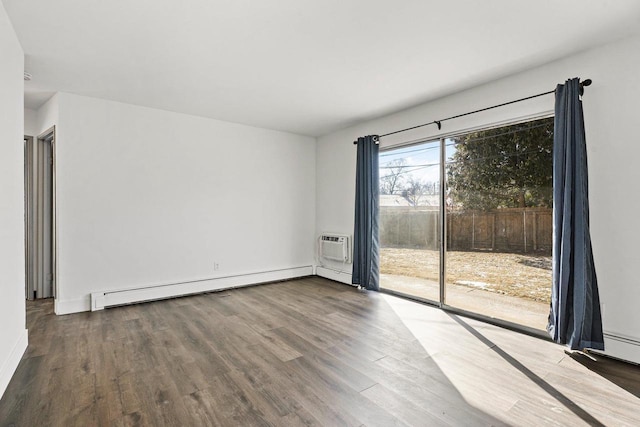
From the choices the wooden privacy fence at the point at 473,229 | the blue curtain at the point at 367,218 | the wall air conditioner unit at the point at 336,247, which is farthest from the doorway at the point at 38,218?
the wooden privacy fence at the point at 473,229

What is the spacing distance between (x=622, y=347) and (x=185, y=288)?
4.62 metres

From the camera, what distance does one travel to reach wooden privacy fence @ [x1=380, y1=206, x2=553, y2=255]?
9.78ft

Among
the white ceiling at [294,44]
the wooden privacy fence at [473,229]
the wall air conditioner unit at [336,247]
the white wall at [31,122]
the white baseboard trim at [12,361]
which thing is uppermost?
the white ceiling at [294,44]

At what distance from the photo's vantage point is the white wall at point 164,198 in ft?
11.8

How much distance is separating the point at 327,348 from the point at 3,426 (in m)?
2.02

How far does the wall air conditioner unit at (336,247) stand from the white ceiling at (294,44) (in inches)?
88.6

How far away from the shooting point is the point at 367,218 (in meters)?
4.54

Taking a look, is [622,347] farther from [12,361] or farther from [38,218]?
[38,218]

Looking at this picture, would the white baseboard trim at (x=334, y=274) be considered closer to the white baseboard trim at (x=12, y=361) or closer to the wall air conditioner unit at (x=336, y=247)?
the wall air conditioner unit at (x=336, y=247)

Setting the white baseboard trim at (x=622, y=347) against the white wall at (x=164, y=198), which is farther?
the white wall at (x=164, y=198)

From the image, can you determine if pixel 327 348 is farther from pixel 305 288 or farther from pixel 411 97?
pixel 411 97

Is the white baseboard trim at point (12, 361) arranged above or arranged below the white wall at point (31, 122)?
below

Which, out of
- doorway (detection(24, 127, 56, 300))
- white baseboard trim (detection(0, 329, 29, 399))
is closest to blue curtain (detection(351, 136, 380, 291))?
white baseboard trim (detection(0, 329, 29, 399))

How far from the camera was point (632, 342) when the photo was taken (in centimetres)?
238
